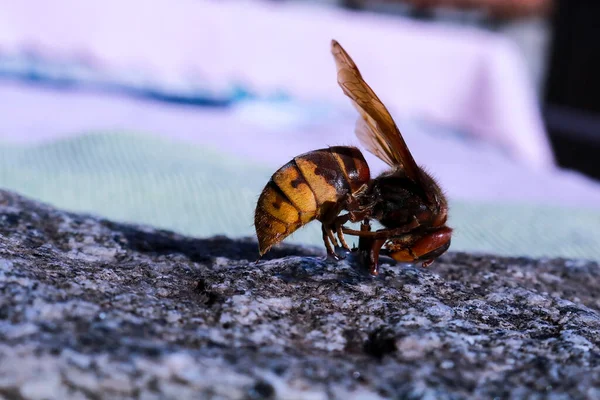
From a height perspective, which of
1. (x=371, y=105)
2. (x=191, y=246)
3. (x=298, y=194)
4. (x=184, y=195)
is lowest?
(x=184, y=195)

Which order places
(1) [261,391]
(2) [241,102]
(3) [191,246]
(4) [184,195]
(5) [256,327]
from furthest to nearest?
(2) [241,102] < (4) [184,195] < (3) [191,246] < (5) [256,327] < (1) [261,391]

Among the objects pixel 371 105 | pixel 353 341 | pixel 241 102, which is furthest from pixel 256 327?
pixel 241 102

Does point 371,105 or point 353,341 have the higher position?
point 371,105

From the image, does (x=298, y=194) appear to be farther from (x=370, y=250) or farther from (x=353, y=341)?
(x=353, y=341)

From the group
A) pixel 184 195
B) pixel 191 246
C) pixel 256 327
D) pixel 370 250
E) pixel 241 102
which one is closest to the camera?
pixel 256 327

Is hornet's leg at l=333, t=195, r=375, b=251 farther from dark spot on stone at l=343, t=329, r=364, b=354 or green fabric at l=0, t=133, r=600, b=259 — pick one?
green fabric at l=0, t=133, r=600, b=259

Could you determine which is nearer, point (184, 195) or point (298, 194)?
point (298, 194)

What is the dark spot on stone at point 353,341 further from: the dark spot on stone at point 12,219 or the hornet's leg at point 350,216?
the dark spot on stone at point 12,219
